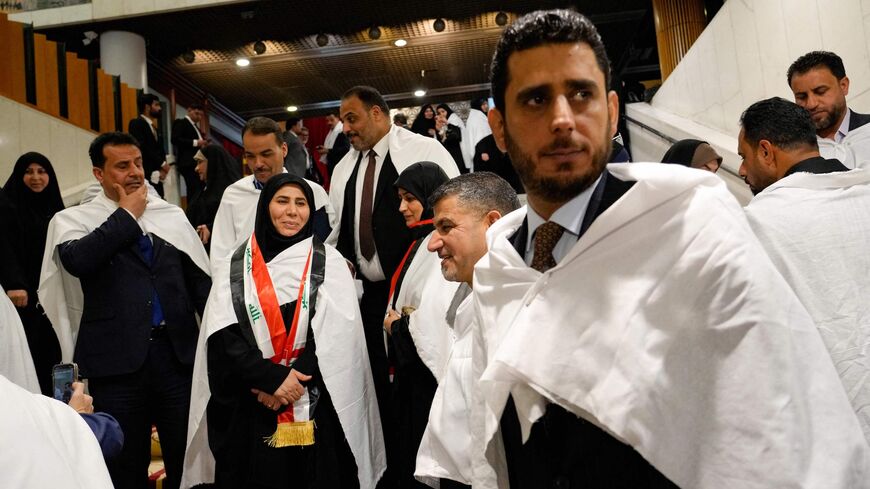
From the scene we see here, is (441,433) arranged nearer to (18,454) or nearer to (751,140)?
(18,454)

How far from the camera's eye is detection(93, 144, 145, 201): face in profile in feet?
→ 12.1

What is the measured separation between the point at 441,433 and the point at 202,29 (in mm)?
10902

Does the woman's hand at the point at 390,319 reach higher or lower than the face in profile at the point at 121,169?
lower

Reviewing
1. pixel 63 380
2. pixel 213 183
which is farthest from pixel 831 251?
pixel 213 183

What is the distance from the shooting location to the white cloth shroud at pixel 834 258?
188 centimetres

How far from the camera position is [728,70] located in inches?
274

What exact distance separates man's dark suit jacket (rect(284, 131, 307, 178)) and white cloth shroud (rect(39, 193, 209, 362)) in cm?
340

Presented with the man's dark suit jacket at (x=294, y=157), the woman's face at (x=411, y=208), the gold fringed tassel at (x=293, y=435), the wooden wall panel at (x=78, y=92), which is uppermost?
the wooden wall panel at (x=78, y=92)

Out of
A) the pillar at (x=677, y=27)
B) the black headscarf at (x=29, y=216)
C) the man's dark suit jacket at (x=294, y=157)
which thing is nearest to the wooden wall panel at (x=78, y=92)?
the man's dark suit jacket at (x=294, y=157)

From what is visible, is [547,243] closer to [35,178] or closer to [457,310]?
[457,310]

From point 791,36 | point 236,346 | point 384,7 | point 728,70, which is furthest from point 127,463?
point 384,7

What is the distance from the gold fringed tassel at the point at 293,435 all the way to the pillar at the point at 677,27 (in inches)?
312

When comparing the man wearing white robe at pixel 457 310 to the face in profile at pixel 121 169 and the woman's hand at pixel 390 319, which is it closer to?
the woman's hand at pixel 390 319

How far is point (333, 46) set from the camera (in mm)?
12508
